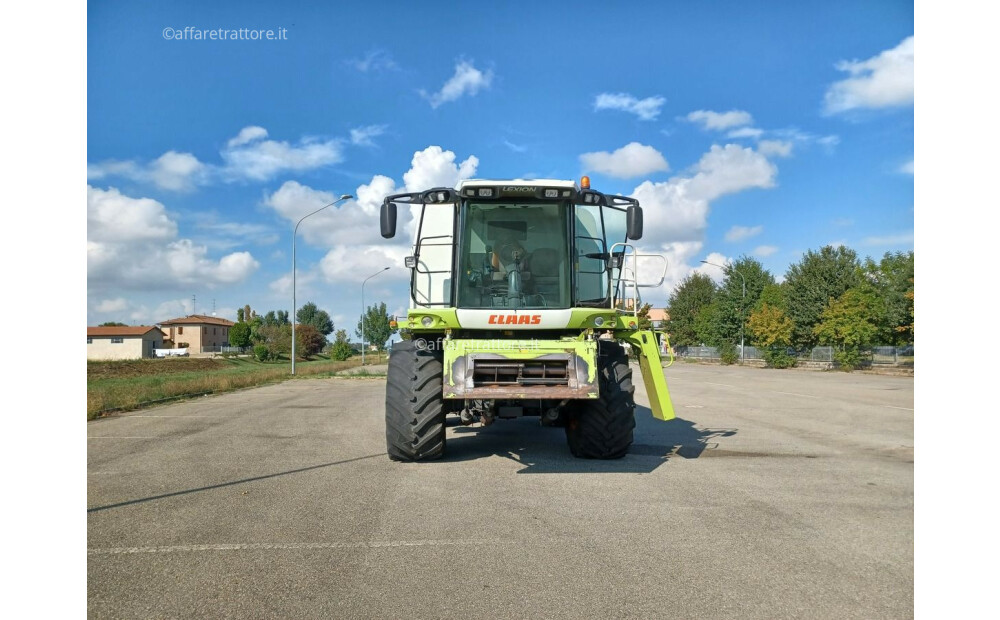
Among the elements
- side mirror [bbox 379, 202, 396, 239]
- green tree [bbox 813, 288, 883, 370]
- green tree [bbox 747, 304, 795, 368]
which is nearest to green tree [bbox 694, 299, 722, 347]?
green tree [bbox 747, 304, 795, 368]

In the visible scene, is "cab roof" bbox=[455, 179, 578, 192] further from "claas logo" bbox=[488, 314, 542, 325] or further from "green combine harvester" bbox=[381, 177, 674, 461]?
"claas logo" bbox=[488, 314, 542, 325]

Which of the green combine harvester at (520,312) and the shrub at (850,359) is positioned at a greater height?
the green combine harvester at (520,312)

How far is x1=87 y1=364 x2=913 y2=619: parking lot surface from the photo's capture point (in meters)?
3.74

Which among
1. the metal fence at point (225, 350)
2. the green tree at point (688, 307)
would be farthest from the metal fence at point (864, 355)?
the metal fence at point (225, 350)

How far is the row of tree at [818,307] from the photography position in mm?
37188

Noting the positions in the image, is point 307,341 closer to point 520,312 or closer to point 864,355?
point 864,355

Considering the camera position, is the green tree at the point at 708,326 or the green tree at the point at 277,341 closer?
the green tree at the point at 708,326

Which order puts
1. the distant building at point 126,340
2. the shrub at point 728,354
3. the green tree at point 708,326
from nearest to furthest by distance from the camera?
the shrub at point 728,354, the green tree at point 708,326, the distant building at point 126,340

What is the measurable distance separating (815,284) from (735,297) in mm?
9474

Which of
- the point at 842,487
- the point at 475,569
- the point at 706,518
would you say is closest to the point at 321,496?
the point at 475,569

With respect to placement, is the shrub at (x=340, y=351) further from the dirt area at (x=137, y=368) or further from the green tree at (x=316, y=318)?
the green tree at (x=316, y=318)

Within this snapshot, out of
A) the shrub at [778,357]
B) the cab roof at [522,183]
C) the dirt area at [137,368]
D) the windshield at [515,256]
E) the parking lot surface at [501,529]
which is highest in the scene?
the cab roof at [522,183]

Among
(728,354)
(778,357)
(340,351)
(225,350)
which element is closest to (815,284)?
(778,357)

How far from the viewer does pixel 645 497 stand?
6.22 meters
